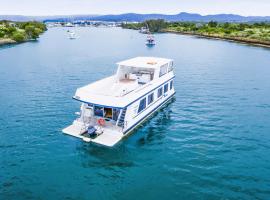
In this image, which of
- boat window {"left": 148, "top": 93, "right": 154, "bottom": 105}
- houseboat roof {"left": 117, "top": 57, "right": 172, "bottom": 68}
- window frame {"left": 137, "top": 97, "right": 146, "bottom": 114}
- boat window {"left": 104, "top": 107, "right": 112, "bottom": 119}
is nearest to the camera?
boat window {"left": 104, "top": 107, "right": 112, "bottom": 119}

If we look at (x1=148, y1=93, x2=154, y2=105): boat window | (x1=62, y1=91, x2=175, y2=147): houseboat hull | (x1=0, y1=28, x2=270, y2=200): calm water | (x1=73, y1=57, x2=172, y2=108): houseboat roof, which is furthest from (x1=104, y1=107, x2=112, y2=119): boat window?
(x1=148, y1=93, x2=154, y2=105): boat window

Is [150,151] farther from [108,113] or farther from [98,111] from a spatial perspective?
[98,111]

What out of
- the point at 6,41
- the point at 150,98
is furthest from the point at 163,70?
the point at 6,41

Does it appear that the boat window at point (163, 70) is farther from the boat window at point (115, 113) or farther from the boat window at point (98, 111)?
the boat window at point (98, 111)

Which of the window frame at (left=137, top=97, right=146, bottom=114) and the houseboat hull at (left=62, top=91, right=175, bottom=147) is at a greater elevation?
the window frame at (left=137, top=97, right=146, bottom=114)

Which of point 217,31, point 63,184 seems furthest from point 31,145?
point 217,31

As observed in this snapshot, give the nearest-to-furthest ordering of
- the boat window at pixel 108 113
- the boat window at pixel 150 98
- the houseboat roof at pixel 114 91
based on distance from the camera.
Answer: the houseboat roof at pixel 114 91 → the boat window at pixel 108 113 → the boat window at pixel 150 98

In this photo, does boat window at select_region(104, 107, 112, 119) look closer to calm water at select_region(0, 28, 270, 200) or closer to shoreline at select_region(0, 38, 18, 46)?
calm water at select_region(0, 28, 270, 200)

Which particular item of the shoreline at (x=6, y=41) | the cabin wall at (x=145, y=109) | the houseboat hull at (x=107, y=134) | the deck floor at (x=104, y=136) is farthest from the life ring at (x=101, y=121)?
the shoreline at (x=6, y=41)
